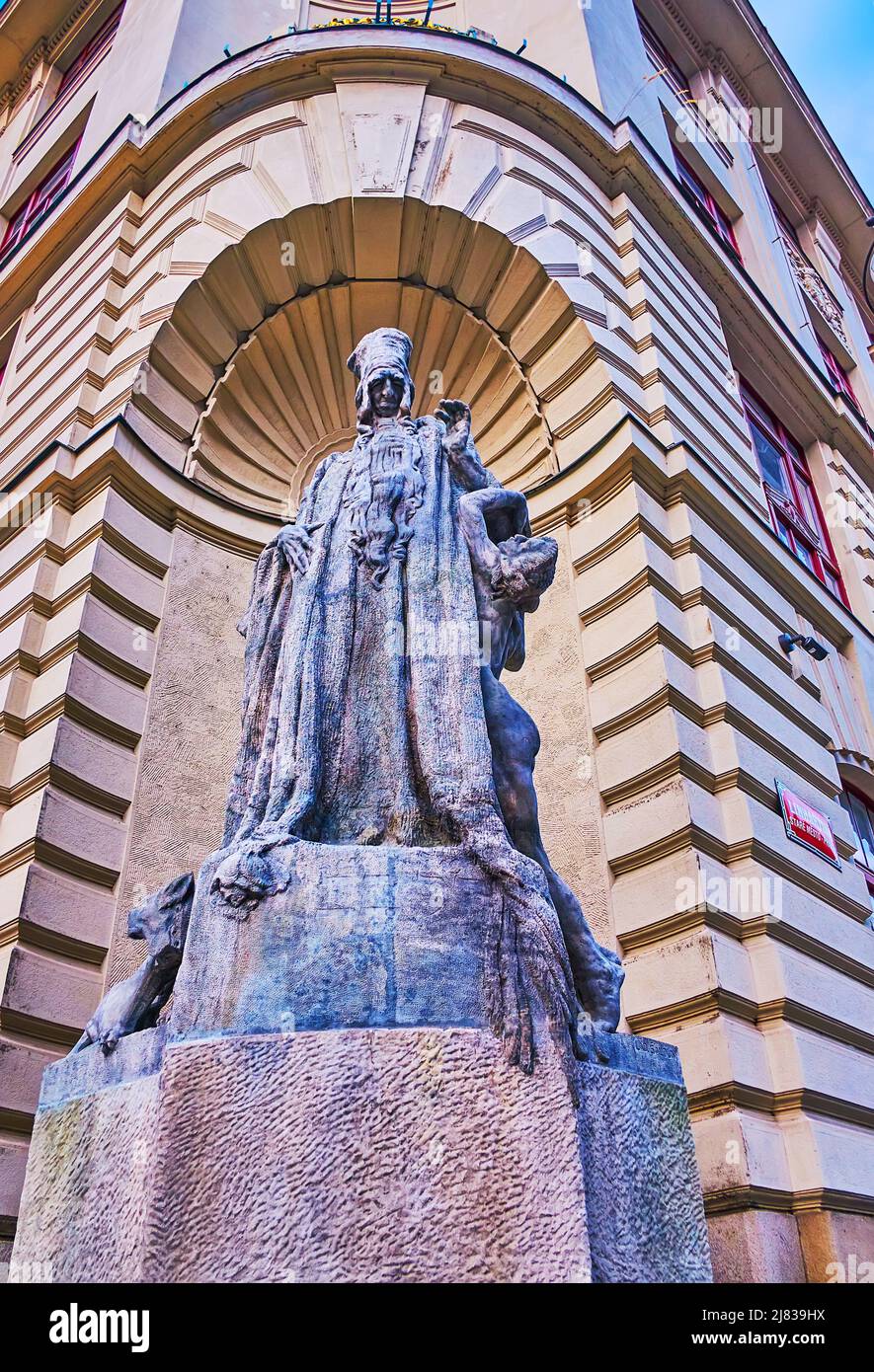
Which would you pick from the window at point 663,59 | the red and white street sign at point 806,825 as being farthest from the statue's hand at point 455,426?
the window at point 663,59

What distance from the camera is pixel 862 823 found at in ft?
33.2

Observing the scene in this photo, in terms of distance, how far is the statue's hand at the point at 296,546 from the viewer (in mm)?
3602

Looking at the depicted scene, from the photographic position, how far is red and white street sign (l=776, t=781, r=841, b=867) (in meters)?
7.02

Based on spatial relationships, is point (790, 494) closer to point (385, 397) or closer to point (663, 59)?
point (663, 59)

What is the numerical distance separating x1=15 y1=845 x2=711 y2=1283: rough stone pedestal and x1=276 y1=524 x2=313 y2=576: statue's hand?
4.00 feet

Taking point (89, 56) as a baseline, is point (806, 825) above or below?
below

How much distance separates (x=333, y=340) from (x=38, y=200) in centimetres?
717

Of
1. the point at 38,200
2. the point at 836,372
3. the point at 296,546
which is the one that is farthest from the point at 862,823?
the point at 38,200

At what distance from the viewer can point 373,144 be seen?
29.8 feet

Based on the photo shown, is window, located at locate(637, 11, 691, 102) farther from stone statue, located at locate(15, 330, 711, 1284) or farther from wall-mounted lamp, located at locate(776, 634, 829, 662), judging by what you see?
stone statue, located at locate(15, 330, 711, 1284)

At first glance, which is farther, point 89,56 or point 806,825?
point 89,56

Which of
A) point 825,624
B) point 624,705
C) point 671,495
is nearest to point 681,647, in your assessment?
point 624,705

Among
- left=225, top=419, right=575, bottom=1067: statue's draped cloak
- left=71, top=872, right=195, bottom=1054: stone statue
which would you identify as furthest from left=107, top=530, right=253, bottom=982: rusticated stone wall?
left=225, top=419, right=575, bottom=1067: statue's draped cloak
